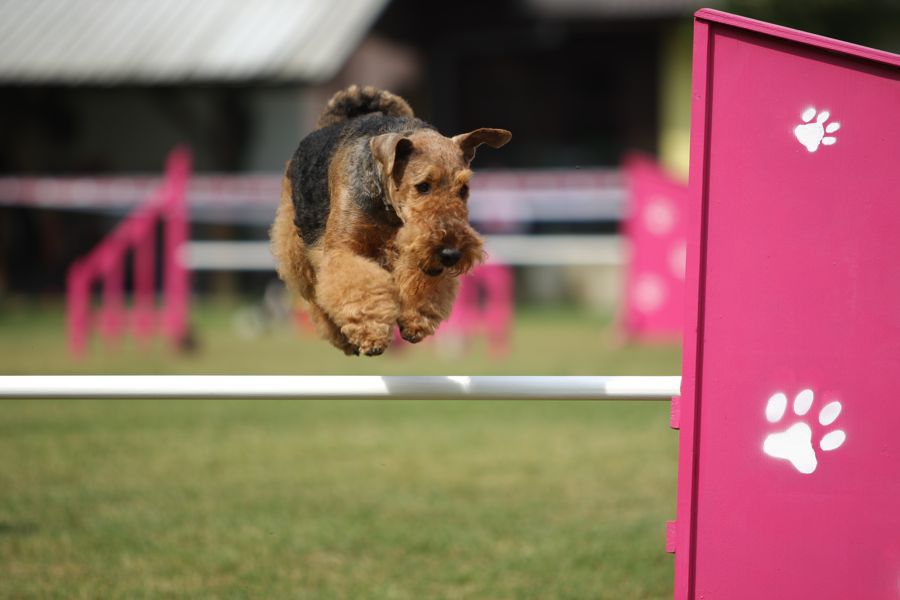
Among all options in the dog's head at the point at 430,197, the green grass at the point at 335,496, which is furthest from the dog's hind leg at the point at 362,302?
the green grass at the point at 335,496

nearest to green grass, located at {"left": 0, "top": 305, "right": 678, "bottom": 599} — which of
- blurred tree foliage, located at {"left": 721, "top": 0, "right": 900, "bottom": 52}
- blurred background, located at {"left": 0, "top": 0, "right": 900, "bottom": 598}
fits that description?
blurred background, located at {"left": 0, "top": 0, "right": 900, "bottom": 598}

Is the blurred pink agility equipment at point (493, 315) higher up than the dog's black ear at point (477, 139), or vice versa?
the dog's black ear at point (477, 139)

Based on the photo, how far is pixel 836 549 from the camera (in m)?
2.58

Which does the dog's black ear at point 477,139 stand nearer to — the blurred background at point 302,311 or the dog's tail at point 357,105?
the dog's tail at point 357,105

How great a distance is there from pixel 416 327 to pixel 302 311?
6.60m

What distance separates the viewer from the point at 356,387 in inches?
108

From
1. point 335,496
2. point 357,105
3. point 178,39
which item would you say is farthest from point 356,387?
point 178,39

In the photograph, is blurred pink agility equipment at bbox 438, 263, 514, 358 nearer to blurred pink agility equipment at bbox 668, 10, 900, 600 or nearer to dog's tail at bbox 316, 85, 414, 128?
dog's tail at bbox 316, 85, 414, 128

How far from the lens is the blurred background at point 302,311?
433 cm

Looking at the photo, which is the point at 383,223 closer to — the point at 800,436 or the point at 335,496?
the point at 800,436

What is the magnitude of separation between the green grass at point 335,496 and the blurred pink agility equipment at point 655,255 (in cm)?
183

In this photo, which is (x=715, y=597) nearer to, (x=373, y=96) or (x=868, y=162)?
(x=868, y=162)

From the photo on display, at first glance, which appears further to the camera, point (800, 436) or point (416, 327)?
point (416, 327)

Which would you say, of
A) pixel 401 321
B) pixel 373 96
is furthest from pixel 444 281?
pixel 373 96
